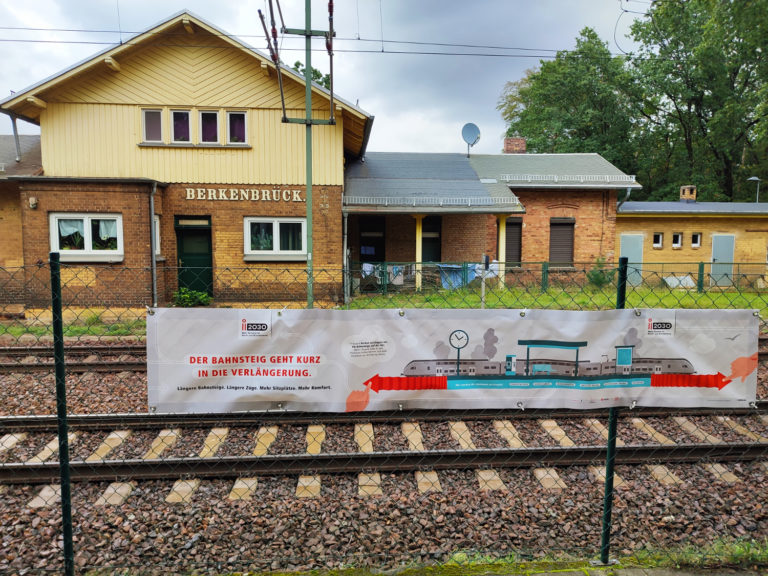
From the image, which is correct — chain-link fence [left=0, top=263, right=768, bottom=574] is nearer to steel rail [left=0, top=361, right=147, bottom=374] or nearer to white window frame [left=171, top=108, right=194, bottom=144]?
steel rail [left=0, top=361, right=147, bottom=374]

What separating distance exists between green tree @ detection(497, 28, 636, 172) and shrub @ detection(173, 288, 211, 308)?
94.6 ft

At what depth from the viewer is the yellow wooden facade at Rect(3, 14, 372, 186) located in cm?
1551

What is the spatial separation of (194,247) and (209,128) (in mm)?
3741

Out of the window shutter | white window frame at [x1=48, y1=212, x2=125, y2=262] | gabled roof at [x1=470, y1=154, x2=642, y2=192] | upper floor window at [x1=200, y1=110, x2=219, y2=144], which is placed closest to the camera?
white window frame at [x1=48, y1=212, x2=125, y2=262]

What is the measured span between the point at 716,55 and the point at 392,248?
1136 inches

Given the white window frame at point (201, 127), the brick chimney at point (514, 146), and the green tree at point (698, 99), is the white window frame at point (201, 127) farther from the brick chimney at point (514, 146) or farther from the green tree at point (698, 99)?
the green tree at point (698, 99)

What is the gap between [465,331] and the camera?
3.47 meters

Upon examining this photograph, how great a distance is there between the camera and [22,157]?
18078 millimetres

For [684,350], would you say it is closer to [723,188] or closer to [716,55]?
[716,55]

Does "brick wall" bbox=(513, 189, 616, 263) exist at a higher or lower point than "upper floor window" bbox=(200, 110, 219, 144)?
lower

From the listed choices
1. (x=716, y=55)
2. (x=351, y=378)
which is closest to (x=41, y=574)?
(x=351, y=378)

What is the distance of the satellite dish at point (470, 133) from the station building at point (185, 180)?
6078mm

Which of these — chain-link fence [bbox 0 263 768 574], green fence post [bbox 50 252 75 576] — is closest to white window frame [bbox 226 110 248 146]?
chain-link fence [bbox 0 263 768 574]

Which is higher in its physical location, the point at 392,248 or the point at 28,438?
the point at 392,248
